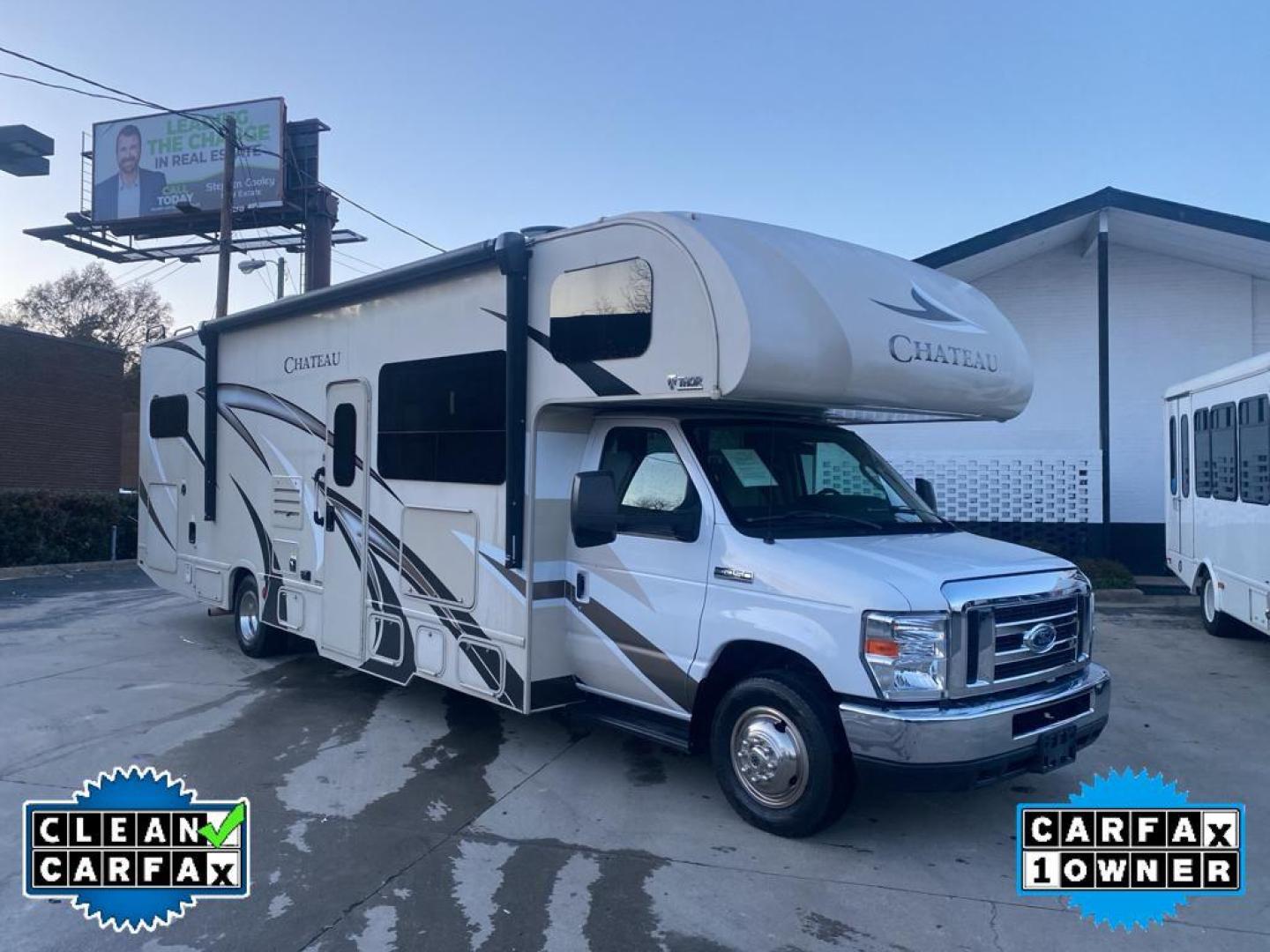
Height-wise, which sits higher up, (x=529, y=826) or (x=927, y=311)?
(x=927, y=311)

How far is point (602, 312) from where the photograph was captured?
569 centimetres

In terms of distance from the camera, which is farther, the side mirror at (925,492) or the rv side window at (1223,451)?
the rv side window at (1223,451)

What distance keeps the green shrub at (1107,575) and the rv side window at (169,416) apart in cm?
1193

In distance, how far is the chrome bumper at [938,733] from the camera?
4.57 metres

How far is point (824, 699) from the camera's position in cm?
496

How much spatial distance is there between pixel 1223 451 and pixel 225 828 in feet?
31.9

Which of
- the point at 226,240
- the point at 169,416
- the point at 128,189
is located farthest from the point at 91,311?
the point at 169,416

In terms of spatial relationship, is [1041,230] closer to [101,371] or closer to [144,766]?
[144,766]

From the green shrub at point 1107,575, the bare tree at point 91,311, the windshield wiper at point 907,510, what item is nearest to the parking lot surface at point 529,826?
the windshield wiper at point 907,510

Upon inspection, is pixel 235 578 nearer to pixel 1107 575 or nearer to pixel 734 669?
pixel 734 669

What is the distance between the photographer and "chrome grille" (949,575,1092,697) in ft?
15.5

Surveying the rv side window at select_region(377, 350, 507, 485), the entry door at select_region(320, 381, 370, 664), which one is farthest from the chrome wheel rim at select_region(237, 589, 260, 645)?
the rv side window at select_region(377, 350, 507, 485)

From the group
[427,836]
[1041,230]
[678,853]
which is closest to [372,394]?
[427,836]

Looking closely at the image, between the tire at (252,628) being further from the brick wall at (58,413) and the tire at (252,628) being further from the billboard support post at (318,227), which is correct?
the billboard support post at (318,227)
